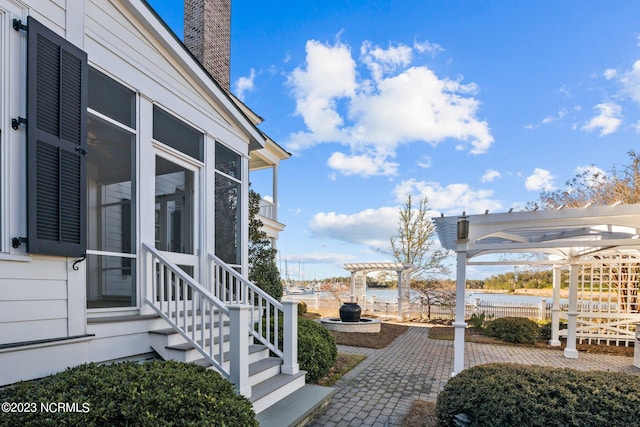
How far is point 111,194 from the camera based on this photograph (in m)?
4.30

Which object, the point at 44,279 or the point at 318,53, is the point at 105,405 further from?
the point at 318,53

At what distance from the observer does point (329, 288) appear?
1955 centimetres

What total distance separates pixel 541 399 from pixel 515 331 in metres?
7.37

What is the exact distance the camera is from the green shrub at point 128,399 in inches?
83.6

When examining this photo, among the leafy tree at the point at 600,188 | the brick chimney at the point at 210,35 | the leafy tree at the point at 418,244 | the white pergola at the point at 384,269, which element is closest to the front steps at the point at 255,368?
the brick chimney at the point at 210,35

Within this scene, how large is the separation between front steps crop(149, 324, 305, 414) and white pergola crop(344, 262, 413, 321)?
10241 mm

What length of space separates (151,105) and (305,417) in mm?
4114

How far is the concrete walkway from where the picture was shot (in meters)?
4.32

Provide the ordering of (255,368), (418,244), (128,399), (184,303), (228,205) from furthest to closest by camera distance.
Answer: (418,244), (228,205), (255,368), (184,303), (128,399)

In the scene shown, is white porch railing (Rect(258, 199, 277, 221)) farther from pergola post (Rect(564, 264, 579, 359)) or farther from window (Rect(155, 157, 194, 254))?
pergola post (Rect(564, 264, 579, 359))

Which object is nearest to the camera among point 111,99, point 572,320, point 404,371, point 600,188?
point 111,99

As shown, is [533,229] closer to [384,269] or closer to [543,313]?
[384,269]

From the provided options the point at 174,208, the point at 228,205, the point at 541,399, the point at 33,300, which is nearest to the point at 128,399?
the point at 33,300

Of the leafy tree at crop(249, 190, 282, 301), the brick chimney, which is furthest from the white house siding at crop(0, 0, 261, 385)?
the brick chimney
